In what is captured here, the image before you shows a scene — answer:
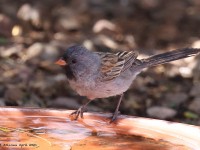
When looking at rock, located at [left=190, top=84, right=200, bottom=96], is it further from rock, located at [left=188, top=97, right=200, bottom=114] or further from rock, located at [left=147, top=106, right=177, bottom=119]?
rock, located at [left=147, top=106, right=177, bottom=119]

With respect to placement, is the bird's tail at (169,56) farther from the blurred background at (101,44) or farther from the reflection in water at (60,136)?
the reflection in water at (60,136)

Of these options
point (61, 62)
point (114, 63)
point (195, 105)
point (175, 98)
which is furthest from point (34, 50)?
point (61, 62)

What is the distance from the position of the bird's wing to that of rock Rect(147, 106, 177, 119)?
0.76 metres

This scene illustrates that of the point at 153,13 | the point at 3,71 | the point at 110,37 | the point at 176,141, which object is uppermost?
the point at 153,13

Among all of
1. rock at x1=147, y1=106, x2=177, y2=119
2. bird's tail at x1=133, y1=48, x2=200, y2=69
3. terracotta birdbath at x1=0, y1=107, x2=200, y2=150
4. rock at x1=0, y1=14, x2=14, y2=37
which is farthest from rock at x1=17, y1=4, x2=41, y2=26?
terracotta birdbath at x1=0, y1=107, x2=200, y2=150

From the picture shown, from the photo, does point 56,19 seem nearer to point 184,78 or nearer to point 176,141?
point 184,78

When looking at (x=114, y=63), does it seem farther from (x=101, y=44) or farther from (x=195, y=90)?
(x=101, y=44)

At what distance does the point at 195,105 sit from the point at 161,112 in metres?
0.40

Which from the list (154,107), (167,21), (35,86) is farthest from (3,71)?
(167,21)

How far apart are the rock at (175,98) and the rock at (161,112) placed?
10.3 inches

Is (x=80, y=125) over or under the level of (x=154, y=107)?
under

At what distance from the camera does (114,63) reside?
184 inches

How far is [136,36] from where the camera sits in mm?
7605

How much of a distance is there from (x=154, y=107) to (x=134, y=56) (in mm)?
892
